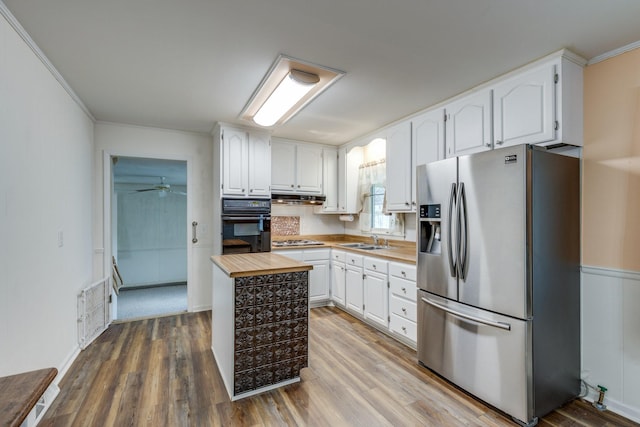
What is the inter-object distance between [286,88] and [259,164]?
1524 mm

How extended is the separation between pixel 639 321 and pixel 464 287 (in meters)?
1.04

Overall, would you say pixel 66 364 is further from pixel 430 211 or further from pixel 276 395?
pixel 430 211

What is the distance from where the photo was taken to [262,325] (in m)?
2.18

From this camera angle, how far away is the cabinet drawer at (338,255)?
3.88 metres

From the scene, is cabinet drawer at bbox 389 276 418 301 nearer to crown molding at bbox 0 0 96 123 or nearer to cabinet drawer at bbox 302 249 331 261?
cabinet drawer at bbox 302 249 331 261

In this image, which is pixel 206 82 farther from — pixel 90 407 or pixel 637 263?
pixel 637 263

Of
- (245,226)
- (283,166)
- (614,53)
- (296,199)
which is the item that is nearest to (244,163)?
(283,166)

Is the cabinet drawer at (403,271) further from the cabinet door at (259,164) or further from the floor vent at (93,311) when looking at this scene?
the floor vent at (93,311)

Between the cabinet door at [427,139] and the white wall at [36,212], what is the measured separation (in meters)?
3.08

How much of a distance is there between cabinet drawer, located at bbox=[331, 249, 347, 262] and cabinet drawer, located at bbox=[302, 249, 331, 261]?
8 centimetres

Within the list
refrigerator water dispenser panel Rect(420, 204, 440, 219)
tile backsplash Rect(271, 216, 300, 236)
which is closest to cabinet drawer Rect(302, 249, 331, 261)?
tile backsplash Rect(271, 216, 300, 236)

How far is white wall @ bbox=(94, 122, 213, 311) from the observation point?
3.64 meters

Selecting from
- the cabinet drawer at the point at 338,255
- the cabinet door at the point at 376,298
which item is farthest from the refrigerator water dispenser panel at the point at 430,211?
the cabinet drawer at the point at 338,255

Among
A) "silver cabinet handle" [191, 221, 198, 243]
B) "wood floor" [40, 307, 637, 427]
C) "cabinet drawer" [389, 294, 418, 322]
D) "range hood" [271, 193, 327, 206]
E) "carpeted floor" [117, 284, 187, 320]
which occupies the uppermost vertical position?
"range hood" [271, 193, 327, 206]
